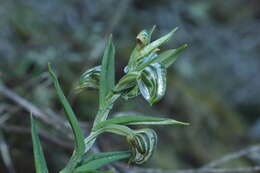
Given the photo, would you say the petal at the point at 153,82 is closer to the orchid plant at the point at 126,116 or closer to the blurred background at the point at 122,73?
the orchid plant at the point at 126,116

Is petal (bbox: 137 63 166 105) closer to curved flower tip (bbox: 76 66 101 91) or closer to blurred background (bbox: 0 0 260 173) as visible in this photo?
curved flower tip (bbox: 76 66 101 91)

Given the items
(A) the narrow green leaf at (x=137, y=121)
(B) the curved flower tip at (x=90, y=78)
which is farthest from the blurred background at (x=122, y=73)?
(A) the narrow green leaf at (x=137, y=121)

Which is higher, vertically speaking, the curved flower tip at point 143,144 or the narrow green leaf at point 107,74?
the narrow green leaf at point 107,74

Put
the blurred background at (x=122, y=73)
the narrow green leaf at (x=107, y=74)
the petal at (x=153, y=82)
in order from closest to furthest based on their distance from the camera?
the petal at (x=153, y=82), the narrow green leaf at (x=107, y=74), the blurred background at (x=122, y=73)

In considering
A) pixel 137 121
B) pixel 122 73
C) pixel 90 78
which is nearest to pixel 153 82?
pixel 137 121

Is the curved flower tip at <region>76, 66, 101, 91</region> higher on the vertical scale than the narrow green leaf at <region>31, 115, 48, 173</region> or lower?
higher

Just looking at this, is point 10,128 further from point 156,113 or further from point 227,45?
point 227,45

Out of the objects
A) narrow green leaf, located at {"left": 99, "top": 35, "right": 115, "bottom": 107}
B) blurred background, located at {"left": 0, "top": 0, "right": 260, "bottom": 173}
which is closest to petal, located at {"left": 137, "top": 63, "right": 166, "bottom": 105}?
narrow green leaf, located at {"left": 99, "top": 35, "right": 115, "bottom": 107}
